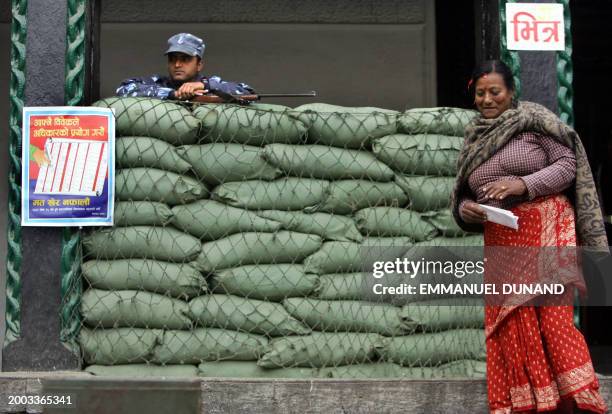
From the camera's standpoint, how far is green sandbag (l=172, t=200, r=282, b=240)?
4672 mm

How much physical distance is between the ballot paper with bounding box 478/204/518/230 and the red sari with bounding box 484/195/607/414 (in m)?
0.17

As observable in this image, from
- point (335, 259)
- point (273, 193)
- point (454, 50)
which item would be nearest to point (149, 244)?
point (273, 193)

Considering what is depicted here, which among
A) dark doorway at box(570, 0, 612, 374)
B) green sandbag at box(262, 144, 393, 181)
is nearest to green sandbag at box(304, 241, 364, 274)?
green sandbag at box(262, 144, 393, 181)

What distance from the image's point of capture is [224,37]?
675cm

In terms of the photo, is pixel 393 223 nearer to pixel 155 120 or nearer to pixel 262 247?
pixel 262 247

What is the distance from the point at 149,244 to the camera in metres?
4.64

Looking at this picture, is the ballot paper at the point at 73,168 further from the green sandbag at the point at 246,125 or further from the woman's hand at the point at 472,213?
the woman's hand at the point at 472,213

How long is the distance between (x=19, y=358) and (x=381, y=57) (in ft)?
10.9

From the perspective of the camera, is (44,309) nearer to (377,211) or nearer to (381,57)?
(377,211)

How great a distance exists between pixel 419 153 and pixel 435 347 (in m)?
0.93

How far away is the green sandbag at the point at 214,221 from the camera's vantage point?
467 centimetres

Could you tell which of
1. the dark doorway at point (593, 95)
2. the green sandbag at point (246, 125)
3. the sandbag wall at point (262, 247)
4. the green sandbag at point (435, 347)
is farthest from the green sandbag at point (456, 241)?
the dark doorway at point (593, 95)

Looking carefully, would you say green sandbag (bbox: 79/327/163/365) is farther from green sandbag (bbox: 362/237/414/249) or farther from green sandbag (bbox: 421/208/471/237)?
green sandbag (bbox: 421/208/471/237)

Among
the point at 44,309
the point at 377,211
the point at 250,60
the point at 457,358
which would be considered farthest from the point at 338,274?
the point at 250,60
